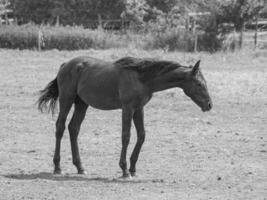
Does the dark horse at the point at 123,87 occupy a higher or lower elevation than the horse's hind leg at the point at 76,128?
higher

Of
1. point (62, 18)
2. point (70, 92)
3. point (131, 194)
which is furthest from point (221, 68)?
point (62, 18)

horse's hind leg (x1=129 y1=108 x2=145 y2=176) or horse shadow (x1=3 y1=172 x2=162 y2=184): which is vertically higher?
horse's hind leg (x1=129 y1=108 x2=145 y2=176)

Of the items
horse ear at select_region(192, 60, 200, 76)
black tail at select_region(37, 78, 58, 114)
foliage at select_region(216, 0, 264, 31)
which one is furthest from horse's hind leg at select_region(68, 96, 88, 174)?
foliage at select_region(216, 0, 264, 31)

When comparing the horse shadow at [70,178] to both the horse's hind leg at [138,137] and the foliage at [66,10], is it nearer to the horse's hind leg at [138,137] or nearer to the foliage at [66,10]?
the horse's hind leg at [138,137]

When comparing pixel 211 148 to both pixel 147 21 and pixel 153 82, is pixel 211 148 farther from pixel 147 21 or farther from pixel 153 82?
pixel 147 21

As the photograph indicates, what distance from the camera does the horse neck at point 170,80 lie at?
948 cm

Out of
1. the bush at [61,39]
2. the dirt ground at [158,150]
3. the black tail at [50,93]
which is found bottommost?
the bush at [61,39]

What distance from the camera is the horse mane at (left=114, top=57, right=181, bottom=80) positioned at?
9555 mm

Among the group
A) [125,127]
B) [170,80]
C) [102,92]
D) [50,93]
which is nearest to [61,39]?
[50,93]

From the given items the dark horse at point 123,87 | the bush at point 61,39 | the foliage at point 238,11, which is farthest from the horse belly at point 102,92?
the foliage at point 238,11

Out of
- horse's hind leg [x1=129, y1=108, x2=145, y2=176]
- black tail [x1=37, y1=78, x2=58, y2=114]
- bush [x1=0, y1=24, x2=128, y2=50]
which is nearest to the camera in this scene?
horse's hind leg [x1=129, y1=108, x2=145, y2=176]

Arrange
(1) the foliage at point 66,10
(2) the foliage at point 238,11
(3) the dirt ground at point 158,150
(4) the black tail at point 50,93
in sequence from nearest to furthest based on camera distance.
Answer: (3) the dirt ground at point 158,150 → (4) the black tail at point 50,93 → (2) the foliage at point 238,11 → (1) the foliage at point 66,10

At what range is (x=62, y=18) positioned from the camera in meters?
48.1

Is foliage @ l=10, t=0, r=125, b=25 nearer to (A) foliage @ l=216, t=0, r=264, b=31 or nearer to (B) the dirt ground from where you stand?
(A) foliage @ l=216, t=0, r=264, b=31
